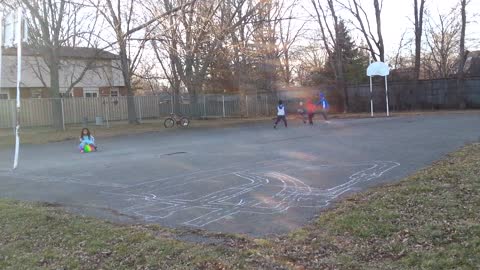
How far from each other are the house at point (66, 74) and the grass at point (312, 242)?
77.7ft

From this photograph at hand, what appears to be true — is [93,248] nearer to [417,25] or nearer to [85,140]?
[85,140]

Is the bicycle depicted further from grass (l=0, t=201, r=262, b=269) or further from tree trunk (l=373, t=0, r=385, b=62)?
grass (l=0, t=201, r=262, b=269)

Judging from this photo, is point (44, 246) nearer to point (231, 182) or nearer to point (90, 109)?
point (231, 182)

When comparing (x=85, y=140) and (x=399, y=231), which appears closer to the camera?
(x=399, y=231)

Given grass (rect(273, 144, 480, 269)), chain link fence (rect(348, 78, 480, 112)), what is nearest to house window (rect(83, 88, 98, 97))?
chain link fence (rect(348, 78, 480, 112))

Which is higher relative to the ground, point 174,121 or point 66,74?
point 66,74

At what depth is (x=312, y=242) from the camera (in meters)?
5.19

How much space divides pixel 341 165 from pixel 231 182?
2.86 metres

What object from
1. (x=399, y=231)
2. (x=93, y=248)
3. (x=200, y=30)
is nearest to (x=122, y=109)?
(x=200, y=30)

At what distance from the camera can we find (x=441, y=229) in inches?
198

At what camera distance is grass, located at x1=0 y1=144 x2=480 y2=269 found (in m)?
4.54

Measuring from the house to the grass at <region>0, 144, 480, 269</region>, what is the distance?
23.7m

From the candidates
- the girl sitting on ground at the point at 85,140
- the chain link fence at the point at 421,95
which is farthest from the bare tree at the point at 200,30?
the chain link fence at the point at 421,95

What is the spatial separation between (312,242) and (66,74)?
3814 centimetres
